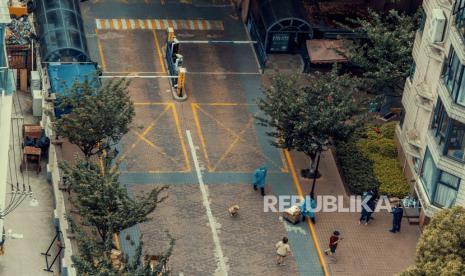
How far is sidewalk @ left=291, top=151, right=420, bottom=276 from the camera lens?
58438 mm

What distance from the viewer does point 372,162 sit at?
6425 cm

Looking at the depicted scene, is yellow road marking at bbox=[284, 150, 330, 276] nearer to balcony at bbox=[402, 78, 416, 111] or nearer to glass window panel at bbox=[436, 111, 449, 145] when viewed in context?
balcony at bbox=[402, 78, 416, 111]

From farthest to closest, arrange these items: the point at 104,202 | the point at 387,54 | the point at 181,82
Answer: the point at 181,82, the point at 387,54, the point at 104,202

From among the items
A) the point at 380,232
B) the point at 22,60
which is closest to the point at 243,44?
the point at 22,60

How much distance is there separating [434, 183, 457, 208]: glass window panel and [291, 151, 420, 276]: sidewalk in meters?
2.70

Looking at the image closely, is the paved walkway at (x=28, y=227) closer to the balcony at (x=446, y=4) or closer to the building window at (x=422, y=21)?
the building window at (x=422, y=21)

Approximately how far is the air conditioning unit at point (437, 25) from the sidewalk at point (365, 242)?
968 centimetres

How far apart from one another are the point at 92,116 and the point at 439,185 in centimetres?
1771

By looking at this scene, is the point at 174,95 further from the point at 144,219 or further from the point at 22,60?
the point at 144,219

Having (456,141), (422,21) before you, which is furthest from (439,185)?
(422,21)

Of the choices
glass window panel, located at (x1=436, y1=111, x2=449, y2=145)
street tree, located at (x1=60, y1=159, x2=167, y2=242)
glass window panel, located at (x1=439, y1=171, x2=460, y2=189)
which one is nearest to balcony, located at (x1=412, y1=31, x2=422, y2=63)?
glass window panel, located at (x1=436, y1=111, x2=449, y2=145)

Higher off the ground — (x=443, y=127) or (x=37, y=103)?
(x=443, y=127)

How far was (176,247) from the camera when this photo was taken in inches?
2293

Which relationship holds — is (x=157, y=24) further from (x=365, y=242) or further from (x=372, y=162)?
(x=365, y=242)
